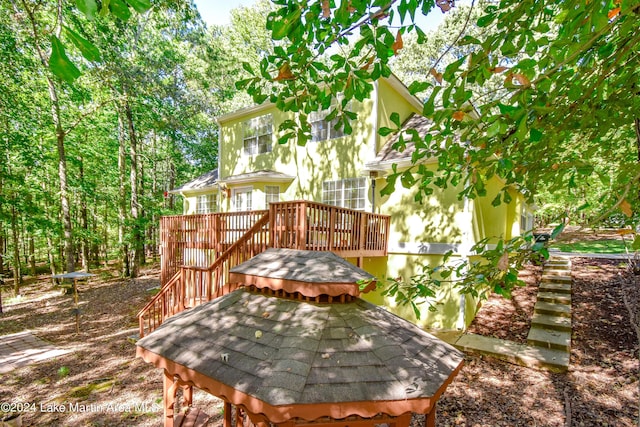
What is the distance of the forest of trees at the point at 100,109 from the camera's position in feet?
35.7

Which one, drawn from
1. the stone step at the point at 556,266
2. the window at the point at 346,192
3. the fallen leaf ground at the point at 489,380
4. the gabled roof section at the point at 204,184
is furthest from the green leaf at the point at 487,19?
the gabled roof section at the point at 204,184

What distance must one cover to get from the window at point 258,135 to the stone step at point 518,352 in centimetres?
938

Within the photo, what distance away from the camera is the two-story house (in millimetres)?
7934

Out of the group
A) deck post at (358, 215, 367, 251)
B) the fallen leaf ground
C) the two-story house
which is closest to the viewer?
the fallen leaf ground

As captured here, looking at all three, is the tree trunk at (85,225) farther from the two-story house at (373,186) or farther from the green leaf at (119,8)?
the green leaf at (119,8)

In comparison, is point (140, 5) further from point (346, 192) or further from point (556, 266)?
point (556, 266)

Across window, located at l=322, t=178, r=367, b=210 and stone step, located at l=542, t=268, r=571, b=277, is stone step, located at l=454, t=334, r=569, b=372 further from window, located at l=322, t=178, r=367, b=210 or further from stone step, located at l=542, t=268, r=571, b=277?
stone step, located at l=542, t=268, r=571, b=277

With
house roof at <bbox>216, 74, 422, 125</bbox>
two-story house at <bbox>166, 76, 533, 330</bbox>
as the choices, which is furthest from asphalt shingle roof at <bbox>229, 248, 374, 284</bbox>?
house roof at <bbox>216, 74, 422, 125</bbox>

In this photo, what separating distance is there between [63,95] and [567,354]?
22.3 metres

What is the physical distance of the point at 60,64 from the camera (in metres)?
1.18

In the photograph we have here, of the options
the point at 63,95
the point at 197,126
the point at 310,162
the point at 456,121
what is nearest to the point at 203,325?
the point at 456,121

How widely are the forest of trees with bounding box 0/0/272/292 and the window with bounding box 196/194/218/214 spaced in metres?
3.44

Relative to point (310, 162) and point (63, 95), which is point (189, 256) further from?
point (63, 95)

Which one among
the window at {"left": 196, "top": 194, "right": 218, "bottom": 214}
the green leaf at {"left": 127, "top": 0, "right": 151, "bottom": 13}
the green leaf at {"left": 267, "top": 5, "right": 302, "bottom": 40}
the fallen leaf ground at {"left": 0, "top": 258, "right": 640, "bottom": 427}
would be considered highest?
the green leaf at {"left": 267, "top": 5, "right": 302, "bottom": 40}
